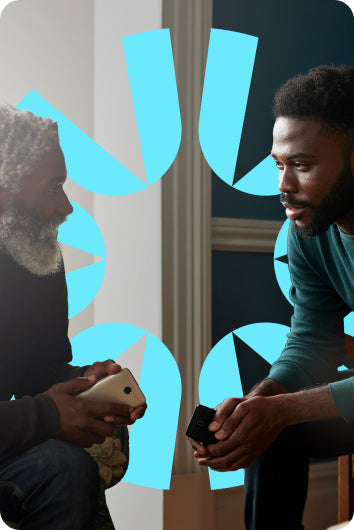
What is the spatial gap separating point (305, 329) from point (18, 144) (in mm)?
816

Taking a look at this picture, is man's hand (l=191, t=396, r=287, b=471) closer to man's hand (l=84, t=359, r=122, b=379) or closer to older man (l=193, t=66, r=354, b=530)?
older man (l=193, t=66, r=354, b=530)

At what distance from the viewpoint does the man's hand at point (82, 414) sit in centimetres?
118

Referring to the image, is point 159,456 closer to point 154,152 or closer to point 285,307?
point 285,307

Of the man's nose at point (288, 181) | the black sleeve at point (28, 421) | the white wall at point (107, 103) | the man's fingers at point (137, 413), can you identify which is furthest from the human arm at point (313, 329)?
the black sleeve at point (28, 421)

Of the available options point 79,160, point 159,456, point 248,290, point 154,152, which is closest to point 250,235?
point 248,290

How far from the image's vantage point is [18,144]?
116 cm

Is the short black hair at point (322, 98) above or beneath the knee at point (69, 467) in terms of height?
above

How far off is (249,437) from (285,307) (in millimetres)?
345

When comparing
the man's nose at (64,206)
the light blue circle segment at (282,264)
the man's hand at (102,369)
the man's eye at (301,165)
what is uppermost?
the man's eye at (301,165)
